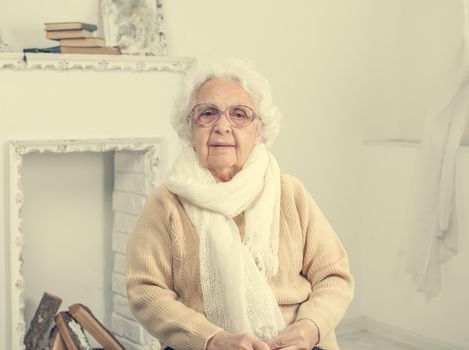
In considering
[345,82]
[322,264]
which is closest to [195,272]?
[322,264]

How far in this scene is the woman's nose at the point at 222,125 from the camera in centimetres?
234

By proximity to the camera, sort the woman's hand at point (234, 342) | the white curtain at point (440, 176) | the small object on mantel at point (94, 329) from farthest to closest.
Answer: the white curtain at point (440, 176) < the small object on mantel at point (94, 329) < the woman's hand at point (234, 342)

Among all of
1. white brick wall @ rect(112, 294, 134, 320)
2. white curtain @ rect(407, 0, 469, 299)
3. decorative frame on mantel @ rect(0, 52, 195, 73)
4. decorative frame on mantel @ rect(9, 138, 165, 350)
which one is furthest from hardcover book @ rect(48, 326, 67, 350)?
white curtain @ rect(407, 0, 469, 299)

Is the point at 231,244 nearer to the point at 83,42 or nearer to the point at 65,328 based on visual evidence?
the point at 65,328

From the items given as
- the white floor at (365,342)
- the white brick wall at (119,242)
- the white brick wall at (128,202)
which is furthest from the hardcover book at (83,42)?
the white floor at (365,342)

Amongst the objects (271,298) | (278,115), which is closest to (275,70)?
(278,115)

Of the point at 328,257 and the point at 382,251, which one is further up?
the point at 328,257

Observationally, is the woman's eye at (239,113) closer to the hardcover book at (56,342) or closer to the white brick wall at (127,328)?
the hardcover book at (56,342)

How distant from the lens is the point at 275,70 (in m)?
4.13

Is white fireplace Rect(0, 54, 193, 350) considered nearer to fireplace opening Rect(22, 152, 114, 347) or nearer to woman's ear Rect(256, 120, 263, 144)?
fireplace opening Rect(22, 152, 114, 347)

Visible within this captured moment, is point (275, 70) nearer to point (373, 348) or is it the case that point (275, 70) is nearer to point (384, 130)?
point (384, 130)

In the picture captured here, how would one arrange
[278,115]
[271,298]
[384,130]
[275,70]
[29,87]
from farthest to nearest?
[384,130], [275,70], [29,87], [278,115], [271,298]

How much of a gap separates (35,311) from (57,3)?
3.93ft

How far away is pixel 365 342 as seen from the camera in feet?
14.1
